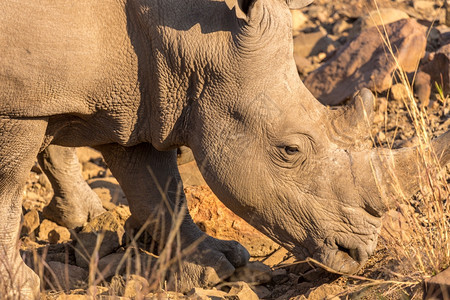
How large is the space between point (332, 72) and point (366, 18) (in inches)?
74.7

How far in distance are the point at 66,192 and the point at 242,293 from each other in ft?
8.54

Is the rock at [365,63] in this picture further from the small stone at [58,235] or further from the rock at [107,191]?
the small stone at [58,235]

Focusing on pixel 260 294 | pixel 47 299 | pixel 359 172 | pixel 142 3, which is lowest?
pixel 260 294

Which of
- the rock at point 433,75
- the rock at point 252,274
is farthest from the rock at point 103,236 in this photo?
the rock at point 433,75

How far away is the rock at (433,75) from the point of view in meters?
8.30

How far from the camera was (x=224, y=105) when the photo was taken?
5051 millimetres

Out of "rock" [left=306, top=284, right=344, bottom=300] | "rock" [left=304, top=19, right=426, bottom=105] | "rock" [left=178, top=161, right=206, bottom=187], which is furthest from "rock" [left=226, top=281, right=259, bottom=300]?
"rock" [left=304, top=19, right=426, bottom=105]

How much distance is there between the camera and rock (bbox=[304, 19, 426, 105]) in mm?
8664

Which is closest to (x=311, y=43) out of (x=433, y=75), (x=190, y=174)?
(x=433, y=75)

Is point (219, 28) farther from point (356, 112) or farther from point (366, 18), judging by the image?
point (366, 18)

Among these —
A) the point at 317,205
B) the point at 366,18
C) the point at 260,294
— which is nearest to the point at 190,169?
the point at 260,294

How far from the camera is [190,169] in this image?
25.0 ft

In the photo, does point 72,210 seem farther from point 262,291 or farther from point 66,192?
point 262,291

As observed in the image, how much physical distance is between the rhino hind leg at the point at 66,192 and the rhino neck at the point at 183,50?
7.33ft
